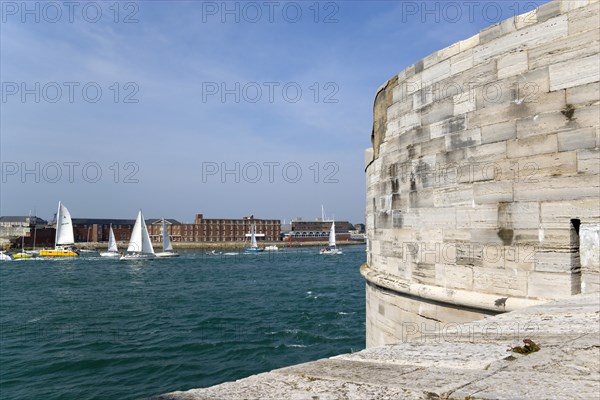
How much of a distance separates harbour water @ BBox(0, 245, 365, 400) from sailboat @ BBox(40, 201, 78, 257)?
175ft

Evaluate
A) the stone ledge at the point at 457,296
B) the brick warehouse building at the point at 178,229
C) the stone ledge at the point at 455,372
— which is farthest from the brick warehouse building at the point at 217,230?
the stone ledge at the point at 455,372

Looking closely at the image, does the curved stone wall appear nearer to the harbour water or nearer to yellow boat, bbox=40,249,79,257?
the harbour water

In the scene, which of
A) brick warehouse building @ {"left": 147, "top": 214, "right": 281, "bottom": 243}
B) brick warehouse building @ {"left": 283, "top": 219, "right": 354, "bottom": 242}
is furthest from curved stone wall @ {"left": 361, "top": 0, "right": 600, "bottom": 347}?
brick warehouse building @ {"left": 283, "top": 219, "right": 354, "bottom": 242}

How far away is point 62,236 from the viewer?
289 ft

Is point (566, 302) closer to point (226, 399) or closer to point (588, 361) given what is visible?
point (588, 361)

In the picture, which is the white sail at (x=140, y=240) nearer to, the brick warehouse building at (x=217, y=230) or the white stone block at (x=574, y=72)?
the brick warehouse building at (x=217, y=230)

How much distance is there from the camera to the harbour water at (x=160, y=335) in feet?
47.7

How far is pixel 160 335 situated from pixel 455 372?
64.9 feet

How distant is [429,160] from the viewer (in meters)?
7.19

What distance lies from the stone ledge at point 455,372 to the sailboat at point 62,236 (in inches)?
3733

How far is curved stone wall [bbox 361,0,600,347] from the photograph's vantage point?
5.34 metres

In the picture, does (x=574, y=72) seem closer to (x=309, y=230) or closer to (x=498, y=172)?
(x=498, y=172)

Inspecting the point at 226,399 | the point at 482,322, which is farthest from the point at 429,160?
the point at 226,399

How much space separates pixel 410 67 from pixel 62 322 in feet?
78.2
